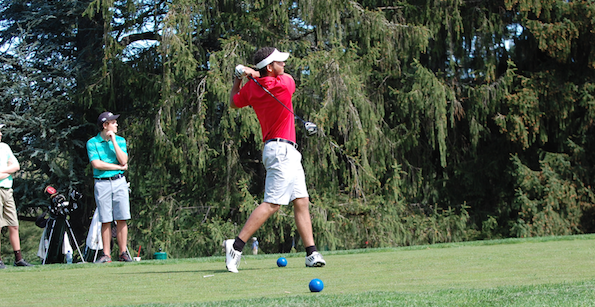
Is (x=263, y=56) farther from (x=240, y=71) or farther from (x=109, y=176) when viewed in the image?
(x=109, y=176)

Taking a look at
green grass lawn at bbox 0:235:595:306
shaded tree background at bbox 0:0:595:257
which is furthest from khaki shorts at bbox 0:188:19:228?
shaded tree background at bbox 0:0:595:257

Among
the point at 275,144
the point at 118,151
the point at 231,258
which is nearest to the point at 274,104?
the point at 275,144

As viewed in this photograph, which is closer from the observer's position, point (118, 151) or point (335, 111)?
point (118, 151)

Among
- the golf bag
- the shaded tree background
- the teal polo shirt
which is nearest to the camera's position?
the teal polo shirt

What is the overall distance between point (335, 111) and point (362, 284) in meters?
7.89

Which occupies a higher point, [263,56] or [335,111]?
[263,56]

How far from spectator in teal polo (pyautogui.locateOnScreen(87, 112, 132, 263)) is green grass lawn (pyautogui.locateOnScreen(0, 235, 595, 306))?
53.6 inches

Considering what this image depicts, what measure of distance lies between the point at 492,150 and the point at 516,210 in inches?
57.1

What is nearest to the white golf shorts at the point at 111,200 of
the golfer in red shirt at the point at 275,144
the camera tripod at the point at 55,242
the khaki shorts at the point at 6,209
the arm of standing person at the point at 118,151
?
the arm of standing person at the point at 118,151

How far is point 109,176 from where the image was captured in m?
7.34

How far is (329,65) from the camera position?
1153cm

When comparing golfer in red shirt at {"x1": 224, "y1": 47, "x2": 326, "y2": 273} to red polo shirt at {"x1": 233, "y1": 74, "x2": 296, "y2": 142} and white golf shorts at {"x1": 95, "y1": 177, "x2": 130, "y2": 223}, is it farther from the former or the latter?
white golf shorts at {"x1": 95, "y1": 177, "x2": 130, "y2": 223}

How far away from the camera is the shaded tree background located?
459 inches

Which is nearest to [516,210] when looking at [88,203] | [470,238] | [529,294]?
[470,238]
